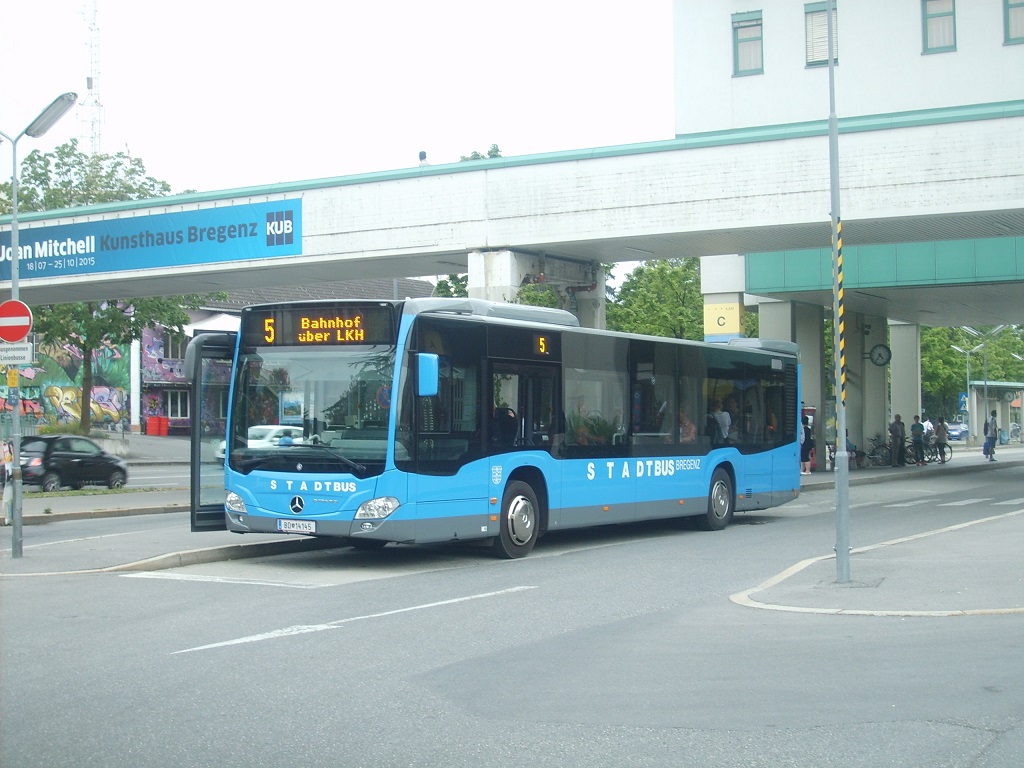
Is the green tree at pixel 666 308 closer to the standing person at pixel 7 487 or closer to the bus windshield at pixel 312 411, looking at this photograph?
the standing person at pixel 7 487

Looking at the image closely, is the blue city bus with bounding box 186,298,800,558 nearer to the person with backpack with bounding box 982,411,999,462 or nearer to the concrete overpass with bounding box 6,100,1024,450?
the concrete overpass with bounding box 6,100,1024,450

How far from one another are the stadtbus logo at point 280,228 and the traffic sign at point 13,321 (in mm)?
11774

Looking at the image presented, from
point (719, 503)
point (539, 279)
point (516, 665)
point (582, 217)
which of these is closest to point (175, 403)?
point (539, 279)

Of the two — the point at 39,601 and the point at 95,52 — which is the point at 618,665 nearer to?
the point at 39,601

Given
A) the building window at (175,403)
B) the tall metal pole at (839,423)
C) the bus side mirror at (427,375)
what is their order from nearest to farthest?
the tall metal pole at (839,423), the bus side mirror at (427,375), the building window at (175,403)

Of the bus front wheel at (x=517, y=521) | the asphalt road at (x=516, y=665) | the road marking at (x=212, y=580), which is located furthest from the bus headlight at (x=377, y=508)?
the bus front wheel at (x=517, y=521)

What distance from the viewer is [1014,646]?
8.35 metres

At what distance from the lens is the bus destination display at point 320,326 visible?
1326 centimetres

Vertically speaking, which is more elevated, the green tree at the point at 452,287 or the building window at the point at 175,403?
the green tree at the point at 452,287

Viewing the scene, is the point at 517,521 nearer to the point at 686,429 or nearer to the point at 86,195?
the point at 686,429

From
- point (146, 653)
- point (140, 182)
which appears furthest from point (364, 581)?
point (140, 182)

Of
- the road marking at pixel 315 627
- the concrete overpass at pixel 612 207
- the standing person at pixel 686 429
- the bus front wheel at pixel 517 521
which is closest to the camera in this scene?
the road marking at pixel 315 627

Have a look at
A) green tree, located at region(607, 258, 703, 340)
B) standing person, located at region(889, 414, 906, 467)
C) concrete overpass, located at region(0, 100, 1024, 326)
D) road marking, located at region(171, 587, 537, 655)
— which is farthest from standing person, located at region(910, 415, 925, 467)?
road marking, located at region(171, 587, 537, 655)

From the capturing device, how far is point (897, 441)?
42000mm
